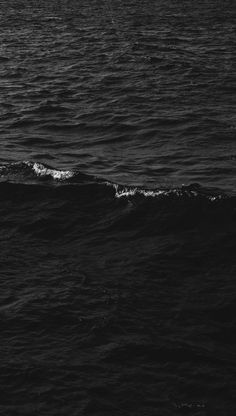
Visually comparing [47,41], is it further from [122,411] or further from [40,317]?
[122,411]

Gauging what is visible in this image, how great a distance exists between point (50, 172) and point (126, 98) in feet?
44.0

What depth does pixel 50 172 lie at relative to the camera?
27.5 metres

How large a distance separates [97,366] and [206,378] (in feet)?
9.62

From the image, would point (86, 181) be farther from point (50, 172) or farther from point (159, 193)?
point (159, 193)

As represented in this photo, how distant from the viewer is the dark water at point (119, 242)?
1538 centimetres

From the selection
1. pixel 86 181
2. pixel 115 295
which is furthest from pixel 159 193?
pixel 115 295

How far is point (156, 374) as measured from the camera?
1553 cm

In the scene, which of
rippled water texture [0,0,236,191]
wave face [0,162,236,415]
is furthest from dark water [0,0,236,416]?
rippled water texture [0,0,236,191]

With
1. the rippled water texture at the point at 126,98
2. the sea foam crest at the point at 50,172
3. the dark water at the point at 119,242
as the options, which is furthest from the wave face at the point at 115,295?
the rippled water texture at the point at 126,98

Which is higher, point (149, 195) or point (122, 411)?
point (149, 195)

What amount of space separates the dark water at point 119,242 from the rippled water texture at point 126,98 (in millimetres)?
151

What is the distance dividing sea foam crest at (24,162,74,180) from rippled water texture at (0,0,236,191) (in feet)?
4.15

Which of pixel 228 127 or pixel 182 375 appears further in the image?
pixel 228 127

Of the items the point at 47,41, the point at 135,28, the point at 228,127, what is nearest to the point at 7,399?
the point at 228,127
